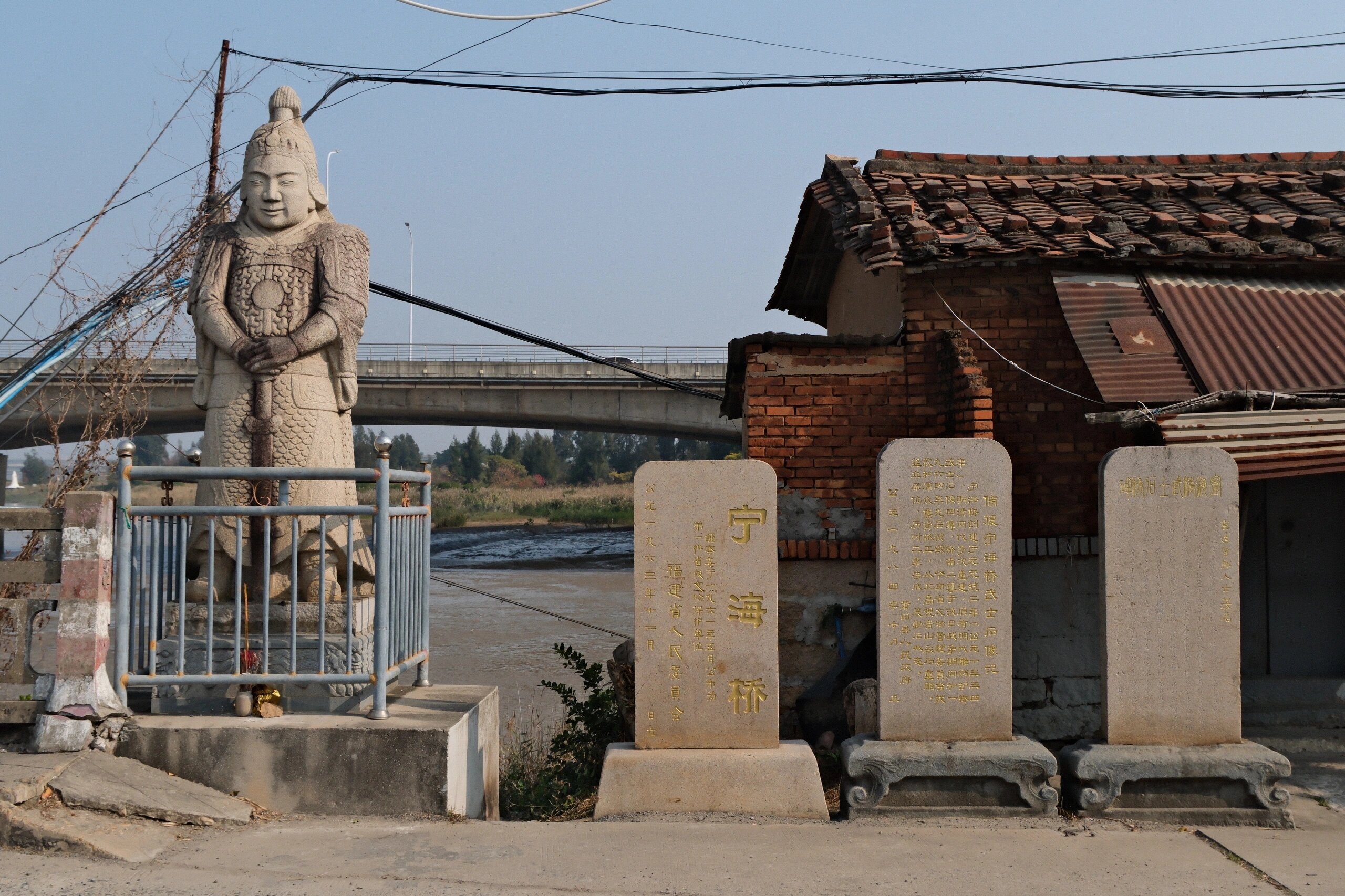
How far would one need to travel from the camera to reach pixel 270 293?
21.3 feet

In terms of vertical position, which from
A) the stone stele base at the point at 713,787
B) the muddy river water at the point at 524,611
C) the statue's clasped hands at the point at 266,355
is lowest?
the muddy river water at the point at 524,611

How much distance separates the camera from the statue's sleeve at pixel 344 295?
21.3 feet

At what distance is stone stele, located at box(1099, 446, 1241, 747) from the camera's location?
18.1 feet

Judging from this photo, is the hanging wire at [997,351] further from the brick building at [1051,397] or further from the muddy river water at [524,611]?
the muddy river water at [524,611]

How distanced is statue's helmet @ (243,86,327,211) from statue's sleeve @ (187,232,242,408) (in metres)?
0.56

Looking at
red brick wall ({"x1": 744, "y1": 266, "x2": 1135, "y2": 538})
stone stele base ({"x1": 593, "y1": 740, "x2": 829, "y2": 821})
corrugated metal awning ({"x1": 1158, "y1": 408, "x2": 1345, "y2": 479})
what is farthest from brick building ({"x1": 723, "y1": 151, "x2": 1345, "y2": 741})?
stone stele base ({"x1": 593, "y1": 740, "x2": 829, "y2": 821})

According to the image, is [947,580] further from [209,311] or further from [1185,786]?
[209,311]

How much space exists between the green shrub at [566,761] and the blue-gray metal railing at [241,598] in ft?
5.18

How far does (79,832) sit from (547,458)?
70.6 m

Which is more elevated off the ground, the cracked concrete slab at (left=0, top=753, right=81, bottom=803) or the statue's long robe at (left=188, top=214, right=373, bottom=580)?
the statue's long robe at (left=188, top=214, right=373, bottom=580)

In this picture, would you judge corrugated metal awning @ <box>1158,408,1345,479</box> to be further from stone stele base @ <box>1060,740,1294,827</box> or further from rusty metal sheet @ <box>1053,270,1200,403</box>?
stone stele base @ <box>1060,740,1294,827</box>

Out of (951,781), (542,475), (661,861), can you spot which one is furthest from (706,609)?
(542,475)

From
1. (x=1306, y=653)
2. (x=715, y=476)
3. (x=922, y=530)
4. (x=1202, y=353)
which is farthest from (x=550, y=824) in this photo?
(x=1306, y=653)

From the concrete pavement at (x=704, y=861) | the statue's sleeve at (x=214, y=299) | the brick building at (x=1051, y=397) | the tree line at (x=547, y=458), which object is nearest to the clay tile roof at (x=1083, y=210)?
the brick building at (x=1051, y=397)
